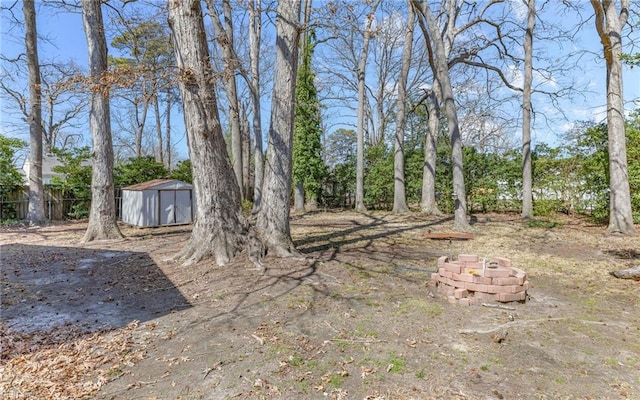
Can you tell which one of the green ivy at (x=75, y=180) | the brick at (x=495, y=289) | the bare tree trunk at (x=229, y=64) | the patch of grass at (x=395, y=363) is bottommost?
the patch of grass at (x=395, y=363)

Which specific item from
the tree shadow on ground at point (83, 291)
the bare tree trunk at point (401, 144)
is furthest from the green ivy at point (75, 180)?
the bare tree trunk at point (401, 144)

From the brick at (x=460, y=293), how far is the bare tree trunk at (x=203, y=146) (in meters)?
3.04

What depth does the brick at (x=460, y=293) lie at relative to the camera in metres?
3.52

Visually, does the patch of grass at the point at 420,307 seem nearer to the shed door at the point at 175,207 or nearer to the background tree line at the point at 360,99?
the background tree line at the point at 360,99

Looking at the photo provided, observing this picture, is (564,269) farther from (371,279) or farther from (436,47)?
(436,47)

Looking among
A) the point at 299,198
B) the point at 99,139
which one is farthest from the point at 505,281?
the point at 299,198

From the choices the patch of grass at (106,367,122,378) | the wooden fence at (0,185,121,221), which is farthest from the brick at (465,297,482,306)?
the wooden fence at (0,185,121,221)

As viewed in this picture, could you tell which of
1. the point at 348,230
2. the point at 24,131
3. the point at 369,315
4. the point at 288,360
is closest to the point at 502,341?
the point at 369,315

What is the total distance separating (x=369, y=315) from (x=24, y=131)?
22.1 meters

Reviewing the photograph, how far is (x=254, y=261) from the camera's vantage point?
189 inches

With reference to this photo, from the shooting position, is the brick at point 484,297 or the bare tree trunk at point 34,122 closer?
the brick at point 484,297

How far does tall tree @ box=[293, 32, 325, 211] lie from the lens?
565 inches

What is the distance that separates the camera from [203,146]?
4.87 meters

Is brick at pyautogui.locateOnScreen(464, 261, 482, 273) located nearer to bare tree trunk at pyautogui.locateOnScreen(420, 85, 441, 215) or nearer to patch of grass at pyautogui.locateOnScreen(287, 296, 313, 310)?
patch of grass at pyautogui.locateOnScreen(287, 296, 313, 310)
